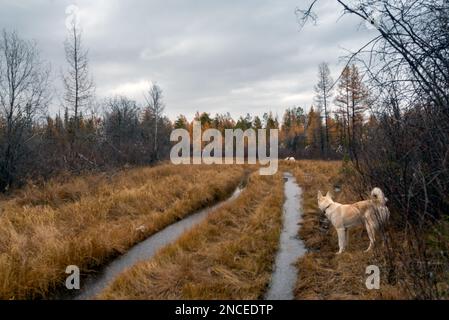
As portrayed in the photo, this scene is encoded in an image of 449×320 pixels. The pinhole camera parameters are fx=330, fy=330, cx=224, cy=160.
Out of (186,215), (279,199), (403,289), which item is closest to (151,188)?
(186,215)

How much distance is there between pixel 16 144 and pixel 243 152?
28859mm

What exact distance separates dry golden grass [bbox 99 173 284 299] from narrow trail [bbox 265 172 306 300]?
0.14 metres

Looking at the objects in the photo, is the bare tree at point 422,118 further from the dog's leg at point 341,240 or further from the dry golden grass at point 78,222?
the dry golden grass at point 78,222

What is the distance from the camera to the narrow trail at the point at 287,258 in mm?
4746

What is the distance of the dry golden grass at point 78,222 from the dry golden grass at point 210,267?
3.86ft

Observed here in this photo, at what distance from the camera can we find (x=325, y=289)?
461cm

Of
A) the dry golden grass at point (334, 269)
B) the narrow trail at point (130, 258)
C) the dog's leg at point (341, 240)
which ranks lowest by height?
the narrow trail at point (130, 258)

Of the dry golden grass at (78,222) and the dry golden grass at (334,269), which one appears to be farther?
the dry golden grass at (78,222)

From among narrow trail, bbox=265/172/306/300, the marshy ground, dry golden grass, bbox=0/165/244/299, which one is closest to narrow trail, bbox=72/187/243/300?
the marshy ground

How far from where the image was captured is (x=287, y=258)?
611 cm

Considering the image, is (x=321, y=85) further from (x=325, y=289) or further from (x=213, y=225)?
(x=325, y=289)

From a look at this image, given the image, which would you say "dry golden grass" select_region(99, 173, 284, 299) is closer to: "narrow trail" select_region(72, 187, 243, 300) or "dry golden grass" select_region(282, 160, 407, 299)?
"narrow trail" select_region(72, 187, 243, 300)

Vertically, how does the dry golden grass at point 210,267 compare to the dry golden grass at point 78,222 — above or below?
below

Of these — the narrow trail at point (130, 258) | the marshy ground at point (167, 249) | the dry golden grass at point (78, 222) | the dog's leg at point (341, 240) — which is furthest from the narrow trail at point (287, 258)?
the dry golden grass at point (78, 222)
